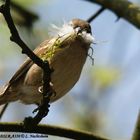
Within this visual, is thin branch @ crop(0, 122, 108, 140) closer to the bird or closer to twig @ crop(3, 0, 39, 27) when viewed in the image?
the bird

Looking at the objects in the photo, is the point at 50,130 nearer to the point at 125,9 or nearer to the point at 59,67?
the point at 59,67

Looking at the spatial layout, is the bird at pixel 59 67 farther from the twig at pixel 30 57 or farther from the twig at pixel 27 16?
the twig at pixel 27 16

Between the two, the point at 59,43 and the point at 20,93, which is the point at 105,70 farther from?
the point at 59,43

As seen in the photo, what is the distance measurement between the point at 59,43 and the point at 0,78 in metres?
Answer: 2.96

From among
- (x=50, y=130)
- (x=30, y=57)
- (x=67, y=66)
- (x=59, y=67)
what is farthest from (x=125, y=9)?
(x=30, y=57)

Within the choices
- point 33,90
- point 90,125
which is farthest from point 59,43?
point 90,125

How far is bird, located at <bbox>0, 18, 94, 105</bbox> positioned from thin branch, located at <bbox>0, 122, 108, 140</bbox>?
1.02 feet

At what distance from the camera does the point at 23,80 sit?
5.28 metres

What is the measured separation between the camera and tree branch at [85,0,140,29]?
18.6ft

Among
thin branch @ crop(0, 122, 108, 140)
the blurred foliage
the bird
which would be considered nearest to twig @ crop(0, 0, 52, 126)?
thin branch @ crop(0, 122, 108, 140)

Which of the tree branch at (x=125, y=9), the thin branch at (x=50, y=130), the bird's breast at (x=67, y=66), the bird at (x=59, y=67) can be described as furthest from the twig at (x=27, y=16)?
the thin branch at (x=50, y=130)

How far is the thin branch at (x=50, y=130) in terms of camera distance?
Answer: 4.22 m

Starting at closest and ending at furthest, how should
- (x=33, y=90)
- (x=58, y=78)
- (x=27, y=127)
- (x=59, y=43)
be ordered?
(x=59, y=43) < (x=27, y=127) < (x=58, y=78) < (x=33, y=90)

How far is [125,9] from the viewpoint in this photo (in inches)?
231
